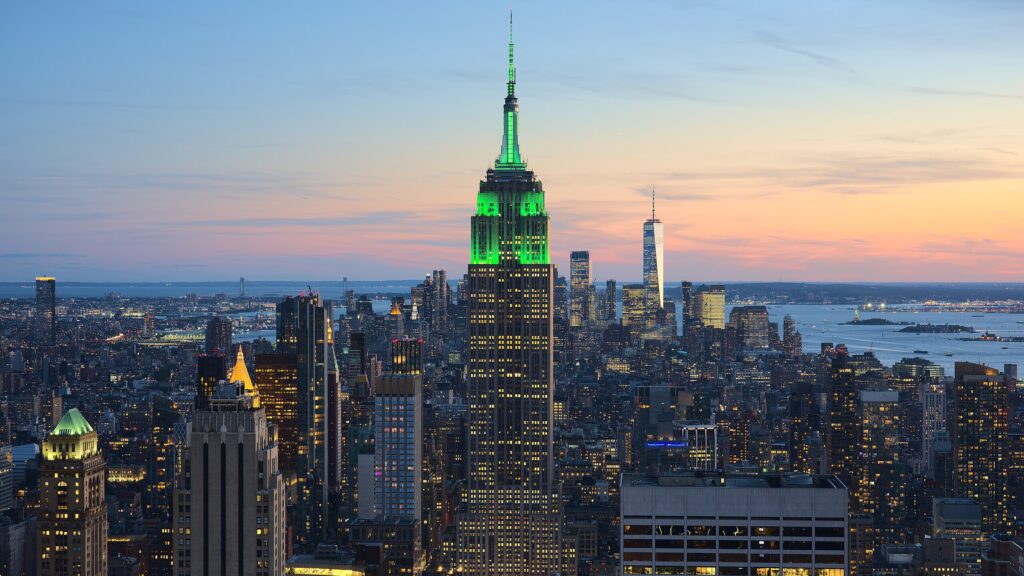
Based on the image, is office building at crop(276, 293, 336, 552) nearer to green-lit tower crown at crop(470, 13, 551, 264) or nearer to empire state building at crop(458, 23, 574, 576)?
empire state building at crop(458, 23, 574, 576)

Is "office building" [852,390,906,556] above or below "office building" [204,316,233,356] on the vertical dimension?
below

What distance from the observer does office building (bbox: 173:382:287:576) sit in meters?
49.0

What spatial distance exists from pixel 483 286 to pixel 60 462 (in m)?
44.3

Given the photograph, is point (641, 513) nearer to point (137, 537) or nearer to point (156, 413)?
point (137, 537)

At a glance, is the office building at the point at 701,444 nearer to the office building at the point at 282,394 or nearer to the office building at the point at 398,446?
the office building at the point at 398,446

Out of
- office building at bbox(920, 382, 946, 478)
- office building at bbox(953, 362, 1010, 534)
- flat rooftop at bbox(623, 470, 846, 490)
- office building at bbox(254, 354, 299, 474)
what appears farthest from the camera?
office building at bbox(920, 382, 946, 478)

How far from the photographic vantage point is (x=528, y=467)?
4215 inches

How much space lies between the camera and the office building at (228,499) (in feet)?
161

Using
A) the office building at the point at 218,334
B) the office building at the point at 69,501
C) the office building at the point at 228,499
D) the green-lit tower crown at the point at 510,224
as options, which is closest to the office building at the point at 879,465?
the green-lit tower crown at the point at 510,224

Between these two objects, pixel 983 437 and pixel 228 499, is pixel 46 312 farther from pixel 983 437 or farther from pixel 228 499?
pixel 228 499

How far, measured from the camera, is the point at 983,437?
424ft

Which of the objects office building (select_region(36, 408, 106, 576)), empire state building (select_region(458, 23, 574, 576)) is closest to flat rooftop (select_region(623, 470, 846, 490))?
office building (select_region(36, 408, 106, 576))

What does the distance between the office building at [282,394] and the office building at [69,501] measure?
2272 inches

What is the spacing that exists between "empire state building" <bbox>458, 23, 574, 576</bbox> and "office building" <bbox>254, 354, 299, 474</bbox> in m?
26.6
